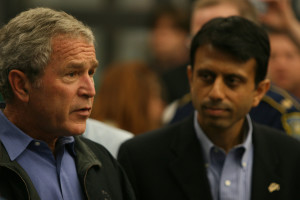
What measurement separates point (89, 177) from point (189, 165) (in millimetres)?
802

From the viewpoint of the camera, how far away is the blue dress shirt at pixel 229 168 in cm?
376

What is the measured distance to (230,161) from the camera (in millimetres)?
3857

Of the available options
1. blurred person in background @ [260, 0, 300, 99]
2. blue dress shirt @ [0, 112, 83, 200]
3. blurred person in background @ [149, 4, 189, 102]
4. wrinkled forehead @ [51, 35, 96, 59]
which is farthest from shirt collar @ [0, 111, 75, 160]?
blurred person in background @ [149, 4, 189, 102]

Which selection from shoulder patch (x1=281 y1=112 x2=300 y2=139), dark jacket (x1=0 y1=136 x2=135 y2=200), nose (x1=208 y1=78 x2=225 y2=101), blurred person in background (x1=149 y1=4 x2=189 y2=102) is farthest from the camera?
blurred person in background (x1=149 y1=4 x2=189 y2=102)

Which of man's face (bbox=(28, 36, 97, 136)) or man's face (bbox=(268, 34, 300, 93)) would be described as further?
man's face (bbox=(268, 34, 300, 93))

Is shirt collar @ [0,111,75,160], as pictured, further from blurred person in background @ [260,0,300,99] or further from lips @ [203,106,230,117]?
blurred person in background @ [260,0,300,99]

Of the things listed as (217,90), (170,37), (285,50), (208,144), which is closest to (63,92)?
(217,90)

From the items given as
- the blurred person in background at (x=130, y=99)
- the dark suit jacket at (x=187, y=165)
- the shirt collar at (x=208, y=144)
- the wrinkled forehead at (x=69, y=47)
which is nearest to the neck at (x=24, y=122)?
the wrinkled forehead at (x=69, y=47)

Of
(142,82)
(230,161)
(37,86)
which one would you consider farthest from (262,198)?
(142,82)

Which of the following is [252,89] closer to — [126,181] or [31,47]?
[126,181]

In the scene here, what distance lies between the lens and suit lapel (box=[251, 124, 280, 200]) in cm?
377

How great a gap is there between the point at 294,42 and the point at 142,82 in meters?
1.37

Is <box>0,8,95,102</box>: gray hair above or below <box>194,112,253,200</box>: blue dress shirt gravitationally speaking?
above

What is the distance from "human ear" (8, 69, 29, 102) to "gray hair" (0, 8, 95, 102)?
0.03 metres
